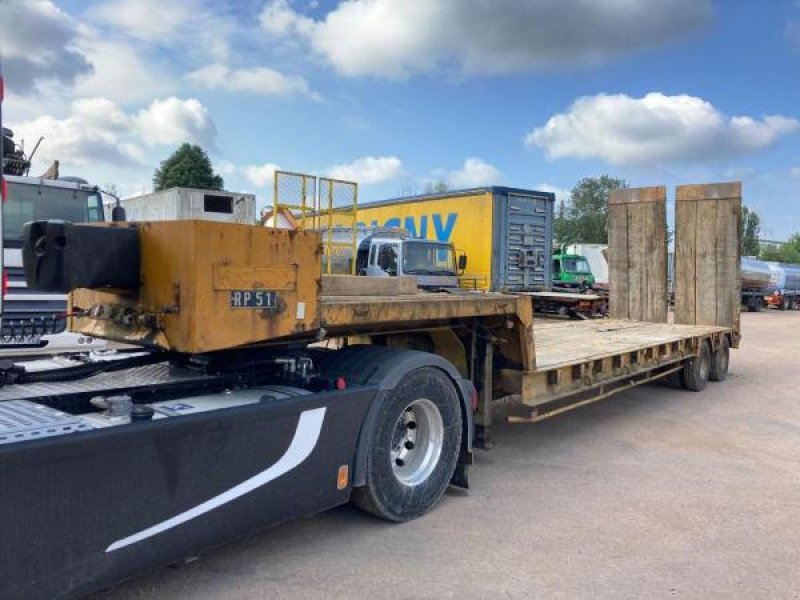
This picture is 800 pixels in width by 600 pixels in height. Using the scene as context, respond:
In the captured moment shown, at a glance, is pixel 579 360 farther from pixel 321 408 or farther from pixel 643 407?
pixel 321 408

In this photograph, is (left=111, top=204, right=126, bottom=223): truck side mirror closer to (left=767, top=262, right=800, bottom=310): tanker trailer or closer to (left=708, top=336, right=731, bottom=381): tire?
(left=708, top=336, right=731, bottom=381): tire

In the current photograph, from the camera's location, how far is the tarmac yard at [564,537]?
3582 mm

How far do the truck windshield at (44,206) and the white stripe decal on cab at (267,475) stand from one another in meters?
5.08

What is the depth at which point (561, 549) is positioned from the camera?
4.10 meters

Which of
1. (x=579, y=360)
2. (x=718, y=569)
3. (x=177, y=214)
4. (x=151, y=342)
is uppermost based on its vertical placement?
(x=177, y=214)

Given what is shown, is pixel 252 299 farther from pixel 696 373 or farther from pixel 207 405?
pixel 696 373

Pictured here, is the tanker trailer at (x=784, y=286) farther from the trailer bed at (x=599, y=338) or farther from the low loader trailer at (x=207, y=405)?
the low loader trailer at (x=207, y=405)

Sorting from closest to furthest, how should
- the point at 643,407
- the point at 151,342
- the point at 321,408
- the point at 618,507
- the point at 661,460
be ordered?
the point at 151,342 → the point at 321,408 → the point at 618,507 → the point at 661,460 → the point at 643,407

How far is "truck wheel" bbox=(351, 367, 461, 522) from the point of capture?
4.12 m

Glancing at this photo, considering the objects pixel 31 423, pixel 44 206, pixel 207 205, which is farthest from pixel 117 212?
Result: pixel 207 205

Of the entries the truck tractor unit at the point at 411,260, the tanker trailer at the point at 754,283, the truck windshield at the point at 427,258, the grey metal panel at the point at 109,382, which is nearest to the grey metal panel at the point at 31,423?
the grey metal panel at the point at 109,382

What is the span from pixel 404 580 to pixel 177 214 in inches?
709

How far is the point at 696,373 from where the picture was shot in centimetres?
970

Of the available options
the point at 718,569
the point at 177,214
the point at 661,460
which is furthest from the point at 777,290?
the point at 718,569
